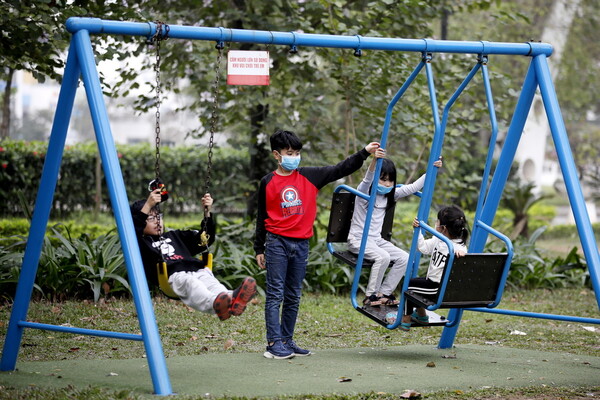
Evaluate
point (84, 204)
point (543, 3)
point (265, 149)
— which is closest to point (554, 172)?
point (543, 3)

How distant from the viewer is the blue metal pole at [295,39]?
481 centimetres

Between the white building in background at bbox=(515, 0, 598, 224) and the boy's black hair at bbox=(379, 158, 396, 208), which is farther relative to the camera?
the white building in background at bbox=(515, 0, 598, 224)

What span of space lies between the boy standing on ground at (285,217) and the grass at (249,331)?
0.80 m

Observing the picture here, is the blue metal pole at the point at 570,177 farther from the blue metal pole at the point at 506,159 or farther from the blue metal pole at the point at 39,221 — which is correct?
the blue metal pole at the point at 39,221

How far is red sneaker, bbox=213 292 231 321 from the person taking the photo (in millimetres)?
4762

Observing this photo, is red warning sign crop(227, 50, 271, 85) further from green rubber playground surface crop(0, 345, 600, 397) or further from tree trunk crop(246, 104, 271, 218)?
tree trunk crop(246, 104, 271, 218)

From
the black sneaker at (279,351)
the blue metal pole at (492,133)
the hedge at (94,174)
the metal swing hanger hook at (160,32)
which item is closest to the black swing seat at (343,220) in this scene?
the blue metal pole at (492,133)

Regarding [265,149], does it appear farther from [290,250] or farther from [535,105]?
[535,105]

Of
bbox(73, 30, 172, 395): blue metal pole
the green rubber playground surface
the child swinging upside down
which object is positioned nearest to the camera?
bbox(73, 30, 172, 395): blue metal pole

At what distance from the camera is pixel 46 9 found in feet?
22.6

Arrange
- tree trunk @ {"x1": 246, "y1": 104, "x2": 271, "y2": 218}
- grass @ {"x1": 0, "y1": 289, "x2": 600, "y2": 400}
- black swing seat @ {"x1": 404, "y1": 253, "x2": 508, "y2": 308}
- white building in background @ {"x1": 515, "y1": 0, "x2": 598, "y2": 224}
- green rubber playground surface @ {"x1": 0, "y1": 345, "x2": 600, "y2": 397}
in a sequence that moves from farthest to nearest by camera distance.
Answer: white building in background @ {"x1": 515, "y1": 0, "x2": 598, "y2": 224} → tree trunk @ {"x1": 246, "y1": 104, "x2": 271, "y2": 218} → grass @ {"x1": 0, "y1": 289, "x2": 600, "y2": 400} → black swing seat @ {"x1": 404, "y1": 253, "x2": 508, "y2": 308} → green rubber playground surface @ {"x1": 0, "y1": 345, "x2": 600, "y2": 397}

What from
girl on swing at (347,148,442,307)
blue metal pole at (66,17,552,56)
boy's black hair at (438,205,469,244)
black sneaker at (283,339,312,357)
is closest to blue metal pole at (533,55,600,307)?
blue metal pole at (66,17,552,56)

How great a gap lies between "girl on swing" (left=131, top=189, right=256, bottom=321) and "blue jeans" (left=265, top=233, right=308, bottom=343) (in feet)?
1.45

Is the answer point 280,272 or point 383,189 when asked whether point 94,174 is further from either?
point 280,272
